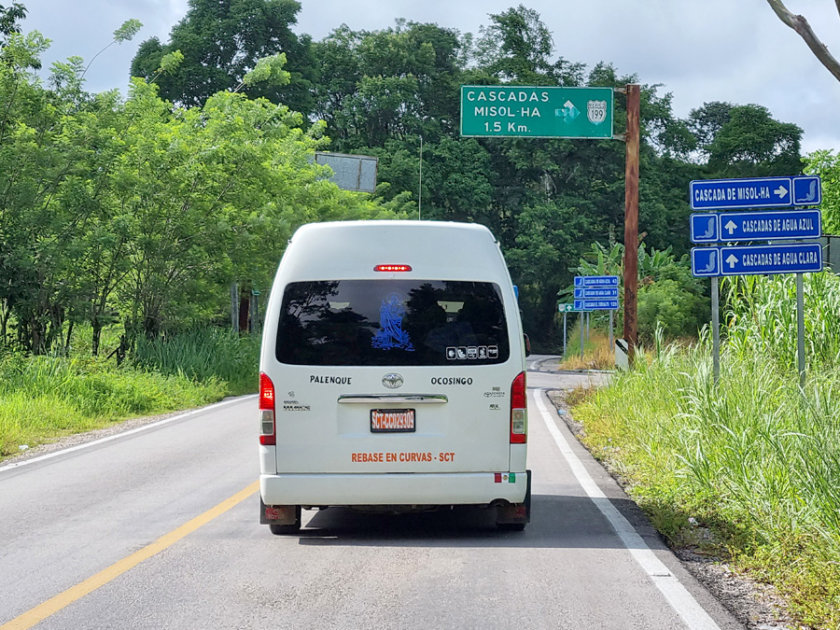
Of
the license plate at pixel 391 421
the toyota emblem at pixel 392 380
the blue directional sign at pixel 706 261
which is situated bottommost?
the license plate at pixel 391 421

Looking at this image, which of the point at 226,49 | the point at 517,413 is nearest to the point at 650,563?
the point at 517,413

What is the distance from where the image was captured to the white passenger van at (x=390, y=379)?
23.8ft

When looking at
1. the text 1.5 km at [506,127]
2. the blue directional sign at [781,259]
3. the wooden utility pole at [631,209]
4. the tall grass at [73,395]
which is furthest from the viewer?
the text 1.5 km at [506,127]

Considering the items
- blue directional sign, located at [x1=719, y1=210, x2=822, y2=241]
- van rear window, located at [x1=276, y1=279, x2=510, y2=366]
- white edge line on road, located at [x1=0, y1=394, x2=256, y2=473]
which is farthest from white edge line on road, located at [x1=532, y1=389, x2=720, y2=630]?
white edge line on road, located at [x1=0, y1=394, x2=256, y2=473]

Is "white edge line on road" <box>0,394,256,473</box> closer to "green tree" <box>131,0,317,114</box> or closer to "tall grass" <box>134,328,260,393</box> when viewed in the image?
"tall grass" <box>134,328,260,393</box>

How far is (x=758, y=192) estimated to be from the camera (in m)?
11.4

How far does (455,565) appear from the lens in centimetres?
671

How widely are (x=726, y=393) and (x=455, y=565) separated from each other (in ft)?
14.5

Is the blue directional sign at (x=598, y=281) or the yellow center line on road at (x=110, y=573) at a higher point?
the blue directional sign at (x=598, y=281)

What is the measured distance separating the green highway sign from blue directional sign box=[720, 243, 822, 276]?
766 centimetres

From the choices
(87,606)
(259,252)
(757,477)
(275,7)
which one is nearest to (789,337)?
(757,477)

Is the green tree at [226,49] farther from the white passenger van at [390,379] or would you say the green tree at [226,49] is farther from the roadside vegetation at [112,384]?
the white passenger van at [390,379]

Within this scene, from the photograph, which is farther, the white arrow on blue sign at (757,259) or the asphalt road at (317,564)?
the white arrow on blue sign at (757,259)

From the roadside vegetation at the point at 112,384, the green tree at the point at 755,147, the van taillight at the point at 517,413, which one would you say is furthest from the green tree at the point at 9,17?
the green tree at the point at 755,147
